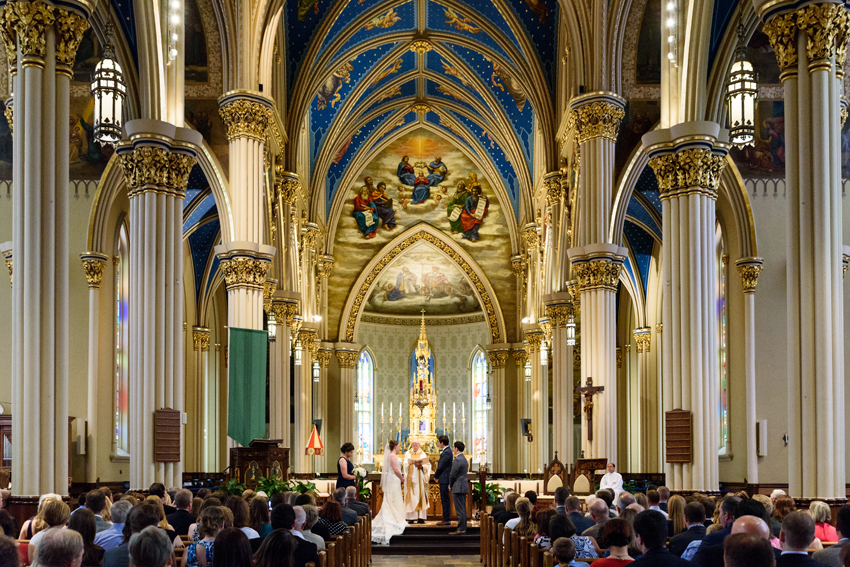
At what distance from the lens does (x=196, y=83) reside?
1978 centimetres

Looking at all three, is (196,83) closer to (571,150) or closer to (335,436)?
(571,150)

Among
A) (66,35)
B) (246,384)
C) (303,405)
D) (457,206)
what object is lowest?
(303,405)

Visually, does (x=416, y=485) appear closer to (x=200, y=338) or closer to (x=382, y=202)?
(x=200, y=338)

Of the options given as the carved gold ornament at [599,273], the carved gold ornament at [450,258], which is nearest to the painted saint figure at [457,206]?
the carved gold ornament at [450,258]

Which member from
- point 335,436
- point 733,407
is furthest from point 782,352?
point 335,436

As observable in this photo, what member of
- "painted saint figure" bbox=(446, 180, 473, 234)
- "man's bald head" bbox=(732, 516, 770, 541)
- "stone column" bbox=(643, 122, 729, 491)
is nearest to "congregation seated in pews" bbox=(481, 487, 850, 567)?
"man's bald head" bbox=(732, 516, 770, 541)

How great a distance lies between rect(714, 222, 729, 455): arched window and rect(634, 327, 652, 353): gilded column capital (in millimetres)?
6846

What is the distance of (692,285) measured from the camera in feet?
45.0

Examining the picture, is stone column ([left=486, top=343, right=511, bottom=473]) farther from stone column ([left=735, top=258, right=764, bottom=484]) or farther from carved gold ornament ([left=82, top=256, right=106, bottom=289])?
carved gold ornament ([left=82, top=256, right=106, bottom=289])

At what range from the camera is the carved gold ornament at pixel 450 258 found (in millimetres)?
37312

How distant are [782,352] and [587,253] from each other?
4375 mm

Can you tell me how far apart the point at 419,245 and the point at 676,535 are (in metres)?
32.3

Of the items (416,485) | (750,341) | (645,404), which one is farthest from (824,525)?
(645,404)

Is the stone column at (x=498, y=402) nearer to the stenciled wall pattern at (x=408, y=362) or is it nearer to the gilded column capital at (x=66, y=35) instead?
the stenciled wall pattern at (x=408, y=362)
